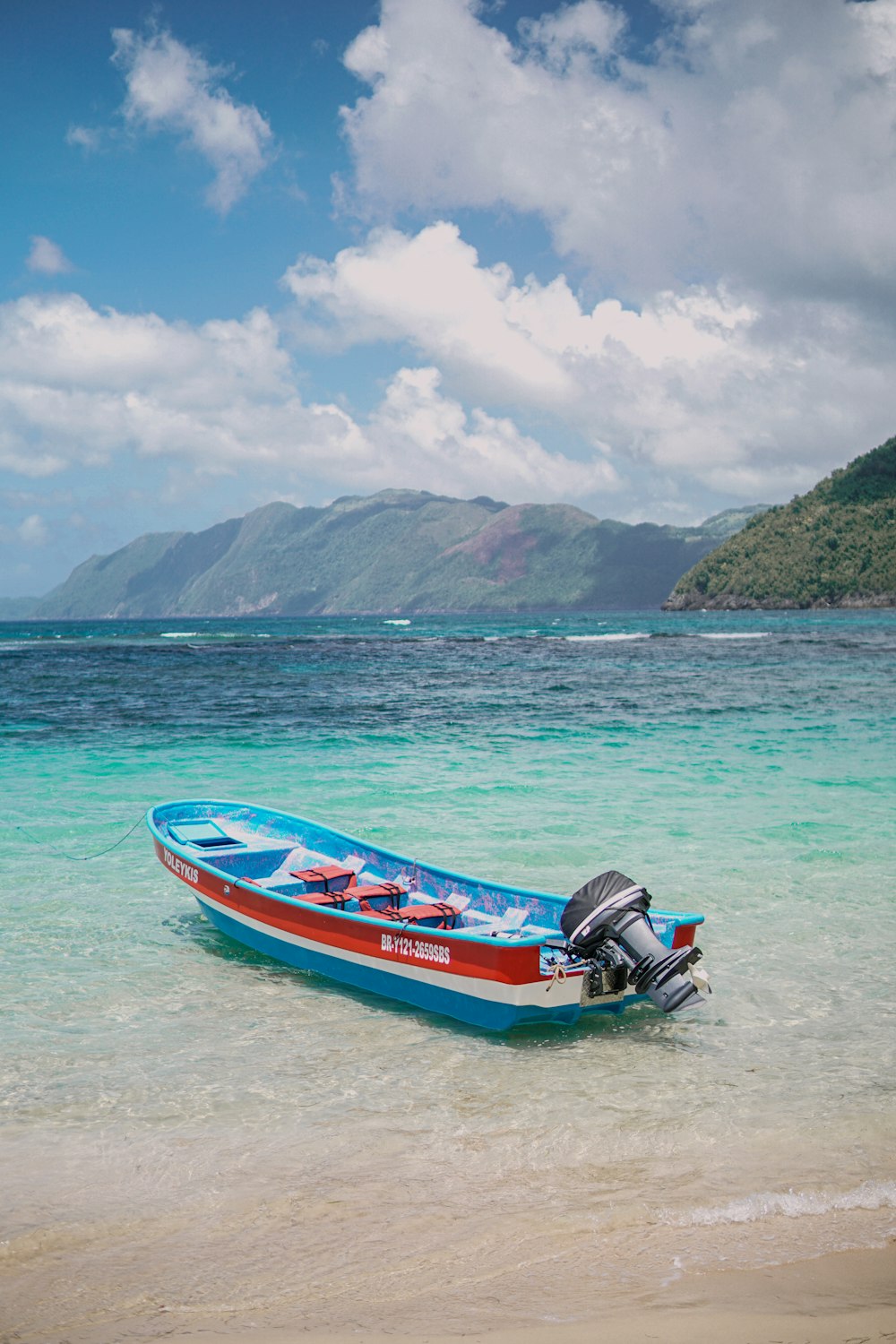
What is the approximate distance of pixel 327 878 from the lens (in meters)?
9.35

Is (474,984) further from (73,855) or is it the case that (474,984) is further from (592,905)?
(73,855)

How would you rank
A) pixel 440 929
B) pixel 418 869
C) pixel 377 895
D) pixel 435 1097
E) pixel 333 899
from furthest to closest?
pixel 418 869
pixel 377 895
pixel 333 899
pixel 440 929
pixel 435 1097

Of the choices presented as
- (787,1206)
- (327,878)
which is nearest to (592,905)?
(787,1206)

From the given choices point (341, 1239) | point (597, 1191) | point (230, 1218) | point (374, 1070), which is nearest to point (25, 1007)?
point (374, 1070)

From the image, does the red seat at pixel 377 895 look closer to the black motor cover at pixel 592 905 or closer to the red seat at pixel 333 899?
the red seat at pixel 333 899

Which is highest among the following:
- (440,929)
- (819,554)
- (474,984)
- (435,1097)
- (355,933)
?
(819,554)

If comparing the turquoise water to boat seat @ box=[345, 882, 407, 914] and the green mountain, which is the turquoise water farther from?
the green mountain

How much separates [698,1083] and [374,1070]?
2.16 metres

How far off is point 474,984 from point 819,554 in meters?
179

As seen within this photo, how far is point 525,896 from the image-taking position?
817 cm

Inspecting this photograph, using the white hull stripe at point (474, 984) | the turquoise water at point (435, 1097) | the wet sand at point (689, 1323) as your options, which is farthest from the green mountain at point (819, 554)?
the wet sand at point (689, 1323)

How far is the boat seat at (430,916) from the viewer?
8.11m

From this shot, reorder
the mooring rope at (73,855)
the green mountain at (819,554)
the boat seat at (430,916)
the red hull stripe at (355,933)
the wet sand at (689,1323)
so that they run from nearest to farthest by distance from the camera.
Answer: the wet sand at (689,1323)
the red hull stripe at (355,933)
the boat seat at (430,916)
the mooring rope at (73,855)
the green mountain at (819,554)

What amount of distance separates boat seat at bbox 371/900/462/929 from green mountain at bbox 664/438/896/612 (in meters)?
A: 166
